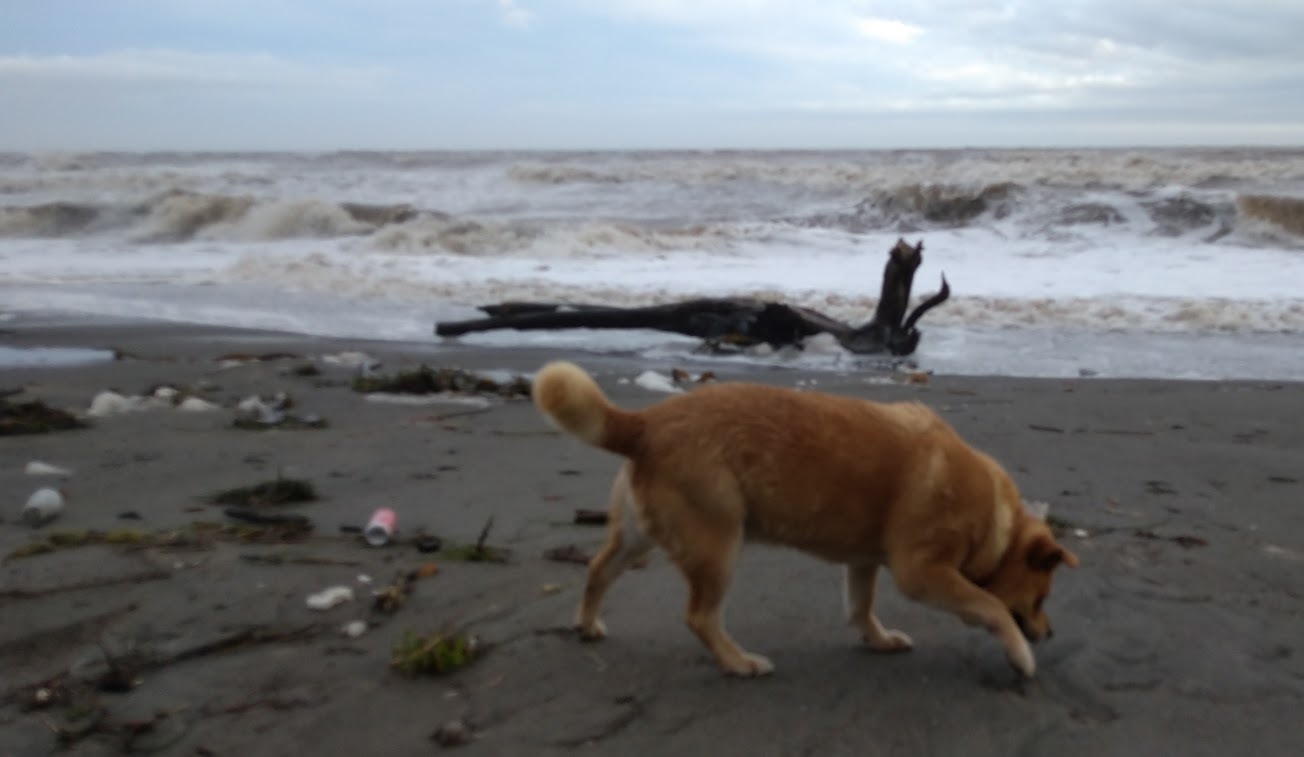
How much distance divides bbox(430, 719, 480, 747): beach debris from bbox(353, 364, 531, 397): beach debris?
17.3 ft

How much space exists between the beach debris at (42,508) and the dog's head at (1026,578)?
12.3 feet

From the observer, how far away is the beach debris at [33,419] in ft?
21.5

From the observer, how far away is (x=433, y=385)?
326 inches

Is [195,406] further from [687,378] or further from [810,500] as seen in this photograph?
[810,500]

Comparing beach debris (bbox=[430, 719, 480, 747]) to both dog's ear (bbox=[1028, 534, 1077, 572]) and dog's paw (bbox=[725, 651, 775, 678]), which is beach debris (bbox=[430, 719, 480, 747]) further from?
dog's ear (bbox=[1028, 534, 1077, 572])

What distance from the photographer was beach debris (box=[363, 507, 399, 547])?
4.59 metres

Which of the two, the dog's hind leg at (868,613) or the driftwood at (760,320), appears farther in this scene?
the driftwood at (760,320)

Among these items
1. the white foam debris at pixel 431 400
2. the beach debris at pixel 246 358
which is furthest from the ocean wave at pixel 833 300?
the white foam debris at pixel 431 400

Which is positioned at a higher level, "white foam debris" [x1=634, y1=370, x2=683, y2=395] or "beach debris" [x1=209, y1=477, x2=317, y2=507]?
"beach debris" [x1=209, y1=477, x2=317, y2=507]

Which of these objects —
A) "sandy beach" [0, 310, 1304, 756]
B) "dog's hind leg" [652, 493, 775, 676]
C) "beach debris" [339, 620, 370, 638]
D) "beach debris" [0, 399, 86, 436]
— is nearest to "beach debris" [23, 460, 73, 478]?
"sandy beach" [0, 310, 1304, 756]

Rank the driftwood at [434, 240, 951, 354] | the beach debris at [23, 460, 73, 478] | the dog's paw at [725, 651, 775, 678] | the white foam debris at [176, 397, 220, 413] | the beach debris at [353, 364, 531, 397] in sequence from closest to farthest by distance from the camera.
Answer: the dog's paw at [725, 651, 775, 678] < the beach debris at [23, 460, 73, 478] < the white foam debris at [176, 397, 220, 413] < the beach debris at [353, 364, 531, 397] < the driftwood at [434, 240, 951, 354]

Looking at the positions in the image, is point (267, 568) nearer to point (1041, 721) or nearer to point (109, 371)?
point (1041, 721)

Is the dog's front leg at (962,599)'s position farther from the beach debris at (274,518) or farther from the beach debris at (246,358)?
the beach debris at (246,358)

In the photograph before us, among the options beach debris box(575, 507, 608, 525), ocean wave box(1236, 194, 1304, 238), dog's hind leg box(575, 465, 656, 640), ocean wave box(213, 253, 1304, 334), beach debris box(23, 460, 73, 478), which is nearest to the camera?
dog's hind leg box(575, 465, 656, 640)
